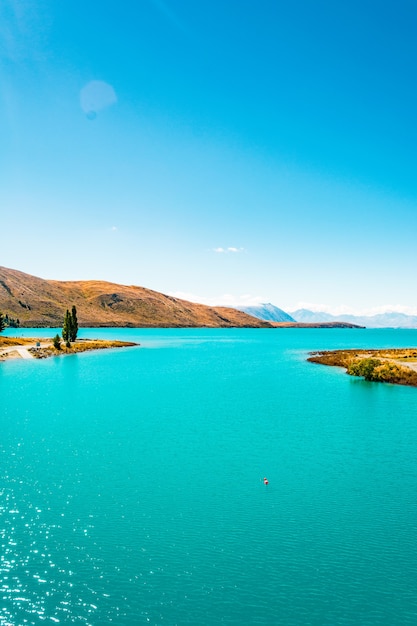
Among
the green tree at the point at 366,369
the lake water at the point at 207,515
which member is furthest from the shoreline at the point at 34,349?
the green tree at the point at 366,369

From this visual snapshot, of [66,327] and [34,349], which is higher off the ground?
[66,327]

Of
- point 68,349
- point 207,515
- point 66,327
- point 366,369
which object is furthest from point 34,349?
point 207,515

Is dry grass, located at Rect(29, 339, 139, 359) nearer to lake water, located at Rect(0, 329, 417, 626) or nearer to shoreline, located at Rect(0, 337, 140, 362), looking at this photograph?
shoreline, located at Rect(0, 337, 140, 362)

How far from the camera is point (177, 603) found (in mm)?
18609

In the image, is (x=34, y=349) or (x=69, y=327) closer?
(x=34, y=349)

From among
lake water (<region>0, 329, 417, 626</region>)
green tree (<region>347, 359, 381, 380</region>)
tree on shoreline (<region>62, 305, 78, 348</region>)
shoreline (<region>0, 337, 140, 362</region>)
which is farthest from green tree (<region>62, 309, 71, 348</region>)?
green tree (<region>347, 359, 381, 380</region>)

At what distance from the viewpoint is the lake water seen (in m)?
18.7

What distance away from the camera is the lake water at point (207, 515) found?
18703 millimetres

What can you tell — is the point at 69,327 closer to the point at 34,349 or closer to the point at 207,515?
the point at 34,349

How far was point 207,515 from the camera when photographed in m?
26.8

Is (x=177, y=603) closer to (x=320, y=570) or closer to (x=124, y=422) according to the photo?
(x=320, y=570)

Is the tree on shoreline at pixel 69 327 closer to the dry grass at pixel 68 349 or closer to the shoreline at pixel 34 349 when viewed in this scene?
the dry grass at pixel 68 349

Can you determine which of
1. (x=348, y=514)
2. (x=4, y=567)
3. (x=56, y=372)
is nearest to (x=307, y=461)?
(x=348, y=514)

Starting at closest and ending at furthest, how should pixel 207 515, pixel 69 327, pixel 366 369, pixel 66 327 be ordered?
pixel 207 515
pixel 366 369
pixel 66 327
pixel 69 327
